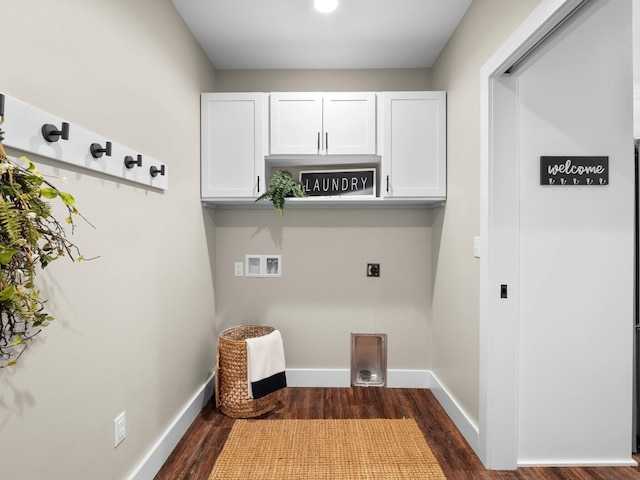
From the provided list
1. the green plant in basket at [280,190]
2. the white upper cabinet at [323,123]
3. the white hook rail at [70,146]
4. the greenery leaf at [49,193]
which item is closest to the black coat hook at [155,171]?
the white hook rail at [70,146]

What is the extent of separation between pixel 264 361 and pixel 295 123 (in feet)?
5.61

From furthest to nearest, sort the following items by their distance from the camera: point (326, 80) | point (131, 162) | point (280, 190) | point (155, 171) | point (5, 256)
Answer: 1. point (326, 80)
2. point (280, 190)
3. point (155, 171)
4. point (131, 162)
5. point (5, 256)

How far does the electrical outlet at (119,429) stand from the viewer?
153cm

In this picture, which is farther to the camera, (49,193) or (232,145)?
(232,145)

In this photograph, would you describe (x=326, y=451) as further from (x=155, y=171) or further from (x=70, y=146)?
(x=70, y=146)

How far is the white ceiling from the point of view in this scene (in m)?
2.15

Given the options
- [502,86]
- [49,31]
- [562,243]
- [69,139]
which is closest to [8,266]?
[69,139]

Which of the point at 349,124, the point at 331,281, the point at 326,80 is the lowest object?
the point at 331,281

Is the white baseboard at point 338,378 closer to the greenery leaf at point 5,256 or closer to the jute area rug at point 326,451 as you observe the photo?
the jute area rug at point 326,451

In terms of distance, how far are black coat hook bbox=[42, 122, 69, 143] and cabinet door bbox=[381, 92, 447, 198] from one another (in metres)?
1.94

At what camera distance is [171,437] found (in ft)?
6.68

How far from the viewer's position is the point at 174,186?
2.15m

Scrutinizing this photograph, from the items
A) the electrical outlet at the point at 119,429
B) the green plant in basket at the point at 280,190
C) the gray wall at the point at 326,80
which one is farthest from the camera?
the gray wall at the point at 326,80

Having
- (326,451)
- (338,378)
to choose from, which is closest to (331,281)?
(338,378)
